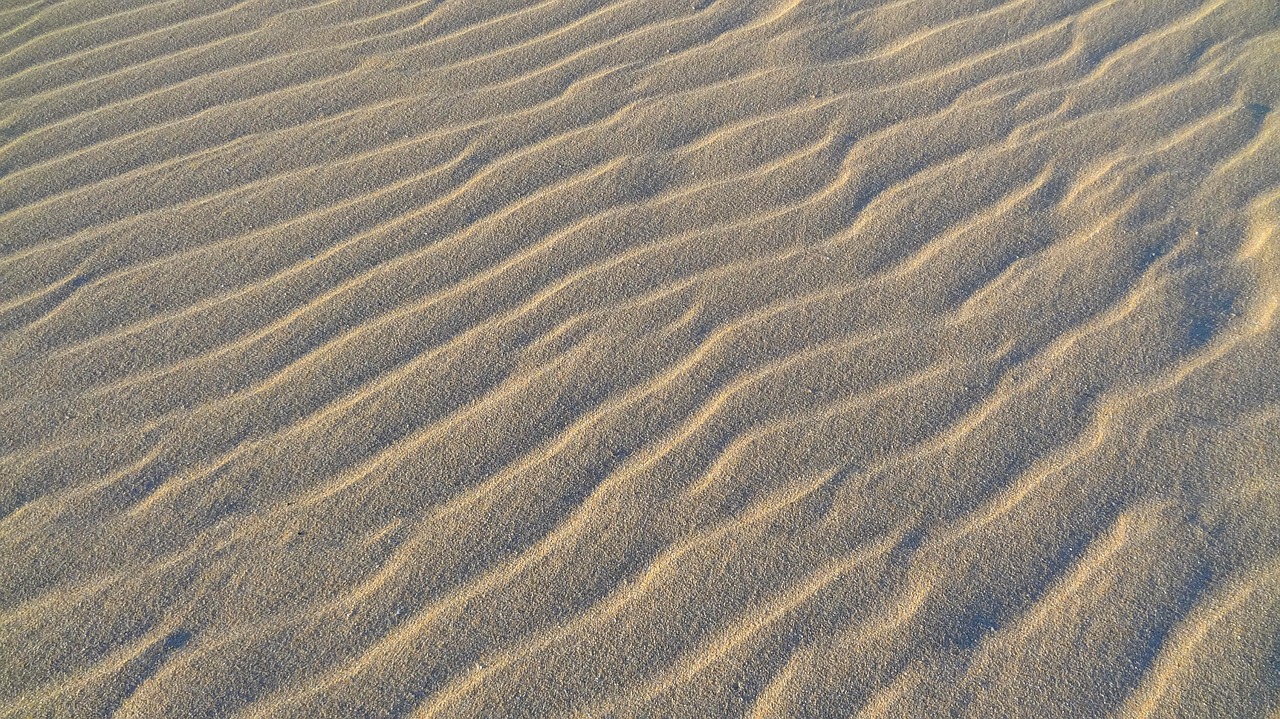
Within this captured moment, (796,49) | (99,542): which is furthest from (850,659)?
(796,49)

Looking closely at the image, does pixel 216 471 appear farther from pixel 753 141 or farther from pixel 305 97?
pixel 753 141

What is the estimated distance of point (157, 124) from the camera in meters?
3.20

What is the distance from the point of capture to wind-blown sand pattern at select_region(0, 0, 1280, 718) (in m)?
2.13

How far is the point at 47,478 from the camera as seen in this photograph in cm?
239

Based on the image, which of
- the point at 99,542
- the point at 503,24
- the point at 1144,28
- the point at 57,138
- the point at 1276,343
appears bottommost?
the point at 1276,343

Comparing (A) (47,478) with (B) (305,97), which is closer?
(A) (47,478)

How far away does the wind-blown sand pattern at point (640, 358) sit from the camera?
213 cm

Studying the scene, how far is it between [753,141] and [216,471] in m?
1.83

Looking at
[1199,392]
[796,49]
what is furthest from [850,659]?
[796,49]

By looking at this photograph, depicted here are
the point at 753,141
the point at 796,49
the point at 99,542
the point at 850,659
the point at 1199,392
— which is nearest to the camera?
the point at 850,659

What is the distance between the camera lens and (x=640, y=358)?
2.60m

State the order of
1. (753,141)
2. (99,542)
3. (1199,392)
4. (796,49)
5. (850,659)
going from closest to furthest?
(850,659)
(99,542)
(1199,392)
(753,141)
(796,49)

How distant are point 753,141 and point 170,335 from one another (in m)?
1.79

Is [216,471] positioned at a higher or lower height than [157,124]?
lower
